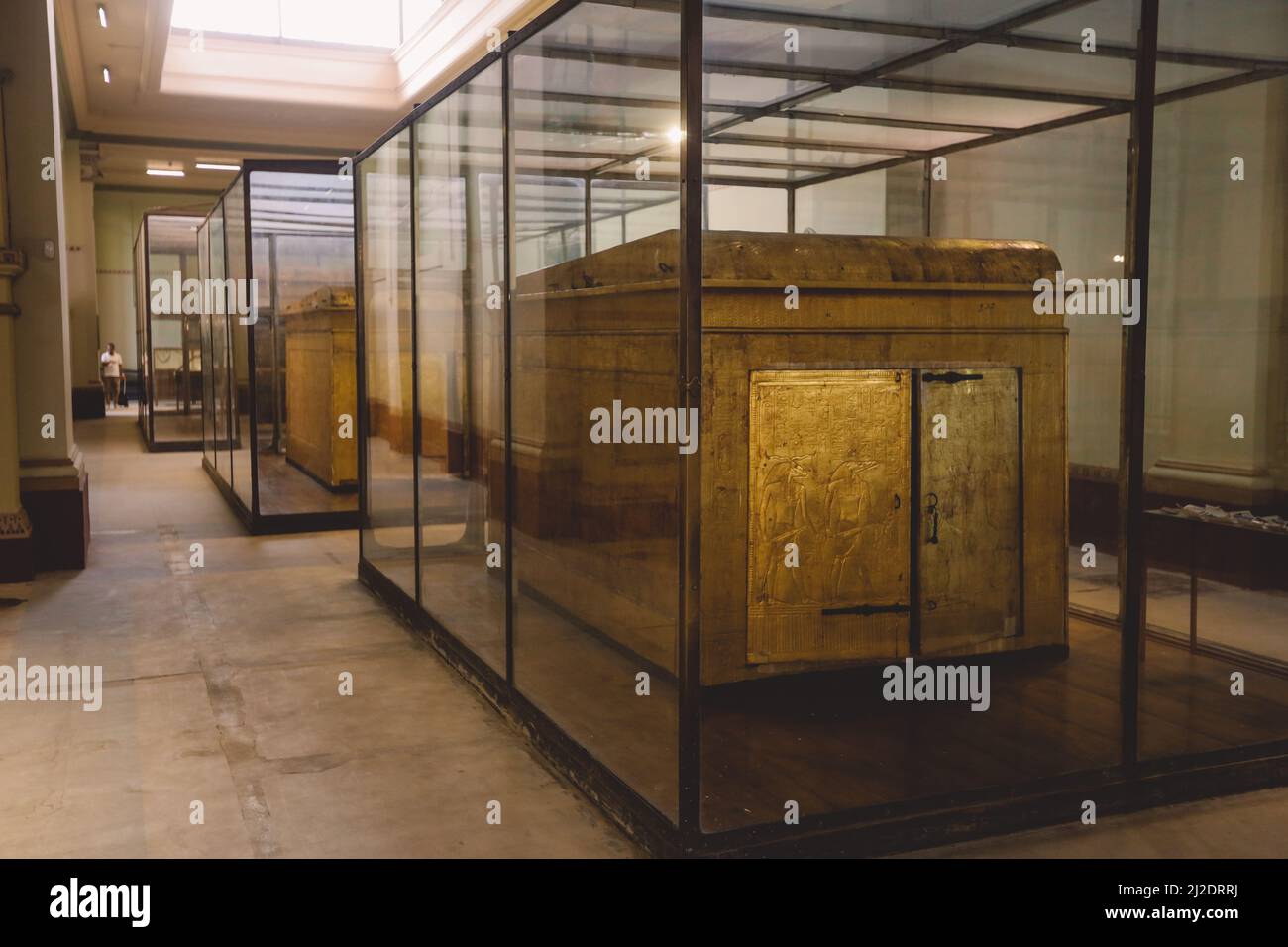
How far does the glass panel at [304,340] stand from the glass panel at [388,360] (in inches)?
95.5

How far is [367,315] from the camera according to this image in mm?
7090

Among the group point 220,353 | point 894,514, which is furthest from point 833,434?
point 220,353

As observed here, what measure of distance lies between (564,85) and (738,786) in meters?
2.53

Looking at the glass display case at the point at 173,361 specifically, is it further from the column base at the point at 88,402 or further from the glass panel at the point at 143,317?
the column base at the point at 88,402

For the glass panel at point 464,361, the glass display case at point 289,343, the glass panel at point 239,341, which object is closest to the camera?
the glass panel at point 464,361

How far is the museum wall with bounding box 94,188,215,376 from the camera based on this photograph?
25.1 m

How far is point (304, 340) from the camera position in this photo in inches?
408

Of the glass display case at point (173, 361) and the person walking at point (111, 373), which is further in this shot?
the person walking at point (111, 373)

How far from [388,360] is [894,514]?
3.16m

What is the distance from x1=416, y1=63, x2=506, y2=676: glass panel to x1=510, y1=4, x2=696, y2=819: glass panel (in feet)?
0.66

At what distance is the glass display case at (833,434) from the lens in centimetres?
359

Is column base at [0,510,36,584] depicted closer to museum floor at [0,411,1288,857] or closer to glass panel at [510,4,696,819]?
museum floor at [0,411,1288,857]

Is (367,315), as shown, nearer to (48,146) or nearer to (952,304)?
(48,146)

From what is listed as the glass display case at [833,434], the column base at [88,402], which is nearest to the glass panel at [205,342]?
the glass display case at [833,434]
